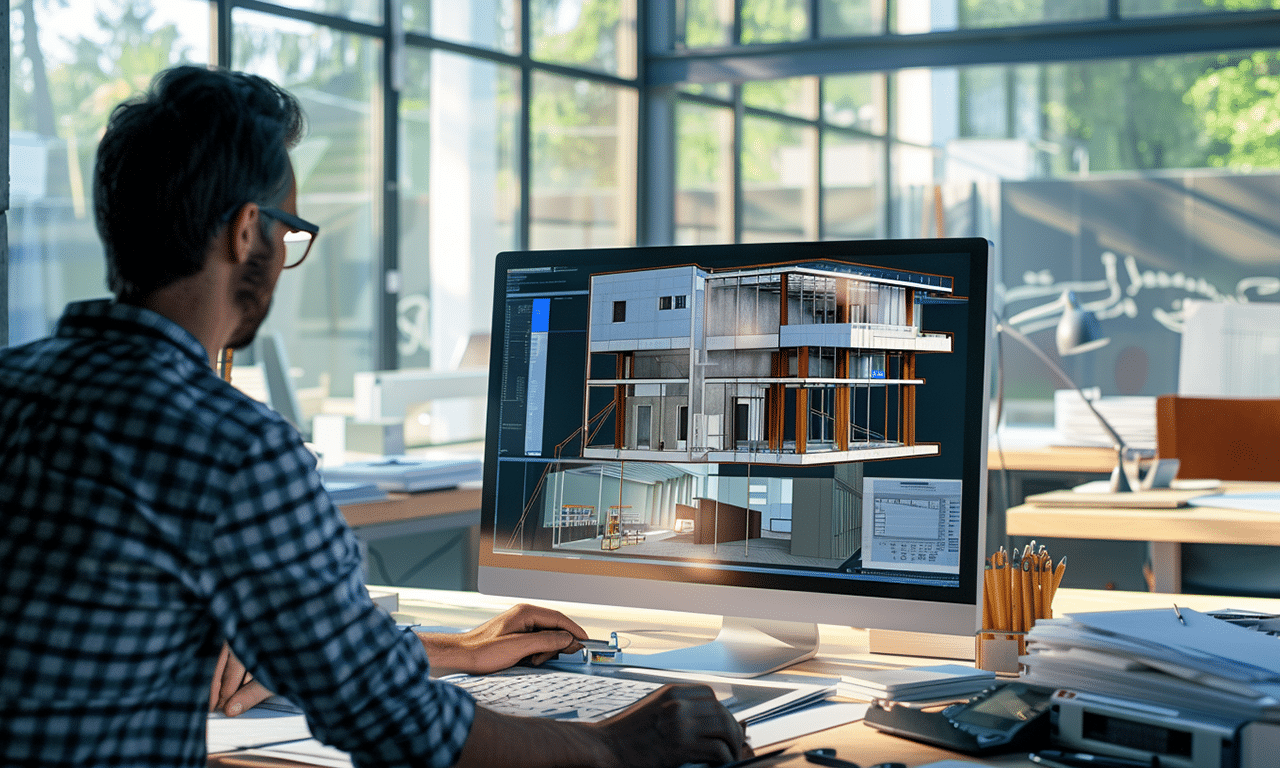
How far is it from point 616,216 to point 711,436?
595 centimetres

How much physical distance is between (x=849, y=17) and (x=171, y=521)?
21.0ft

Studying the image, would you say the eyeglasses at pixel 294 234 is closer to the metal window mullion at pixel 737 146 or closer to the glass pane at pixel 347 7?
the glass pane at pixel 347 7

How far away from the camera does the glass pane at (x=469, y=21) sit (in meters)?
5.93

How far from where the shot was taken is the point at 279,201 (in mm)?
966

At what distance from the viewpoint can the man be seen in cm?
83

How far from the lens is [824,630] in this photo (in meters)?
1.70

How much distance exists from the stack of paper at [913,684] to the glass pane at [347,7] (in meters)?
4.53

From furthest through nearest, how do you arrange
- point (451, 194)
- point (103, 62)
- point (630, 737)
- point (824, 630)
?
point (451, 194)
point (103, 62)
point (824, 630)
point (630, 737)

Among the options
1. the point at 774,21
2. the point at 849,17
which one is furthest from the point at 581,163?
the point at 849,17

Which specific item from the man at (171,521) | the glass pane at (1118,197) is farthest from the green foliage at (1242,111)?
the man at (171,521)

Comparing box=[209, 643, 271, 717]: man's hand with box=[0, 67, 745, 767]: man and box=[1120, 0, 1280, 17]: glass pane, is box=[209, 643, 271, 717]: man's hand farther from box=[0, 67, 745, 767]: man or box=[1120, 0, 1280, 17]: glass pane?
box=[1120, 0, 1280, 17]: glass pane

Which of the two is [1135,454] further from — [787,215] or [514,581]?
[787,215]

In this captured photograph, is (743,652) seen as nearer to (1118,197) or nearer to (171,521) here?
(171,521)

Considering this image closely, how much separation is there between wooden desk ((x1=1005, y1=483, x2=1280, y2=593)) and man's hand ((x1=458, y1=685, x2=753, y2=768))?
6.04 ft
